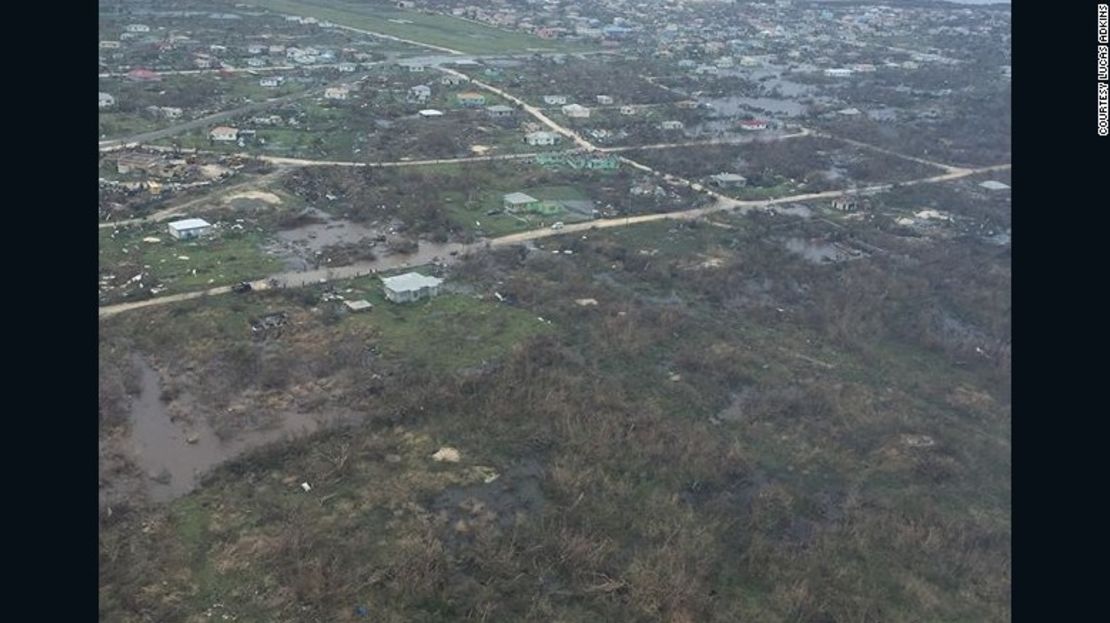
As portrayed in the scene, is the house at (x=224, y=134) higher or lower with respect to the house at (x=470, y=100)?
lower

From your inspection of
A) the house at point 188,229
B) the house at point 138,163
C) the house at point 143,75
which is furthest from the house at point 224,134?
the house at point 143,75

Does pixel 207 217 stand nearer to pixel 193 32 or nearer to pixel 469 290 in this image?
pixel 469 290

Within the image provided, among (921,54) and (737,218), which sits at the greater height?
(921,54)

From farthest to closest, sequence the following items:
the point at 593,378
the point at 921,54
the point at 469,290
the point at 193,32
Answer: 1. the point at 921,54
2. the point at 193,32
3. the point at 469,290
4. the point at 593,378

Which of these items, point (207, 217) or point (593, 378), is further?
point (207, 217)

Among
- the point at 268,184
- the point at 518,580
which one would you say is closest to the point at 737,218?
the point at 268,184

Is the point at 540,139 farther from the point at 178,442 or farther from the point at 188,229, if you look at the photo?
the point at 178,442

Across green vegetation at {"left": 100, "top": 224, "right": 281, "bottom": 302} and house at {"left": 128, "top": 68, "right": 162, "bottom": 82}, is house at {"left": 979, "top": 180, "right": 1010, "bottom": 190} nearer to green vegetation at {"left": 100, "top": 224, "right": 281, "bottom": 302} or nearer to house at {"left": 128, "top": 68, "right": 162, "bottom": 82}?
green vegetation at {"left": 100, "top": 224, "right": 281, "bottom": 302}

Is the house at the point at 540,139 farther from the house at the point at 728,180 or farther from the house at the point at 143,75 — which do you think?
the house at the point at 143,75
